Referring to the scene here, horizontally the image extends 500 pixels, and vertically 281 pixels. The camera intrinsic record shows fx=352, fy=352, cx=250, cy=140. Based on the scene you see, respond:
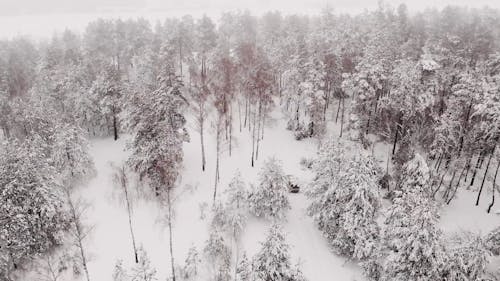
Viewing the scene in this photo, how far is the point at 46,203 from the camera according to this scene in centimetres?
2769

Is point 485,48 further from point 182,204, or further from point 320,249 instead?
point 182,204

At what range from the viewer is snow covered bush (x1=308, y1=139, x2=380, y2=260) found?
26797 mm

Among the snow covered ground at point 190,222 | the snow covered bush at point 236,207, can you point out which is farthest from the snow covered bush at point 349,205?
the snow covered bush at point 236,207

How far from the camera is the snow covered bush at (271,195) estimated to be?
30.3m

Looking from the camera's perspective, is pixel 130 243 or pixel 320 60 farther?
pixel 320 60

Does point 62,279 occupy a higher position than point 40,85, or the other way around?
point 40,85

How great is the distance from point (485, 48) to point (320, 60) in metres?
21.3

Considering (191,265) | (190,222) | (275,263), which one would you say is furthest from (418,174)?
(190,222)

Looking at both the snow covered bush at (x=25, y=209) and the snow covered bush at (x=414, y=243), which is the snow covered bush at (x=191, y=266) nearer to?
the snow covered bush at (x=25, y=209)

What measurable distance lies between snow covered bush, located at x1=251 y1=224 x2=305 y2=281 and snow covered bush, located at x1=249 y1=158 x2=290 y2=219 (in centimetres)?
604

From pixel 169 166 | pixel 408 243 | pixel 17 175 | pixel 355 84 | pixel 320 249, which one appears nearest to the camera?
pixel 408 243

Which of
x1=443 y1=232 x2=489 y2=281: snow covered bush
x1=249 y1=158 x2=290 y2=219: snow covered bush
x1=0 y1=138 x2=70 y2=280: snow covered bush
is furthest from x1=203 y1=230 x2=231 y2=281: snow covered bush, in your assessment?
x1=443 y1=232 x2=489 y2=281: snow covered bush

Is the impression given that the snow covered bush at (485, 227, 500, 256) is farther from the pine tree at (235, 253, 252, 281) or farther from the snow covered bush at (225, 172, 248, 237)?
the snow covered bush at (225, 172, 248, 237)

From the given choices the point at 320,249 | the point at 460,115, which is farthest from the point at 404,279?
the point at 460,115
